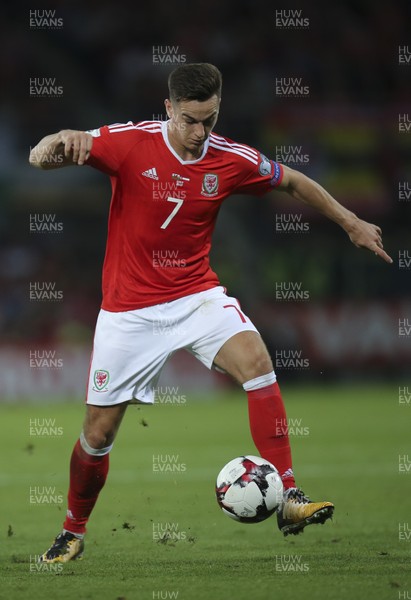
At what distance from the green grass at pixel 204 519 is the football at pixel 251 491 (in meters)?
0.29

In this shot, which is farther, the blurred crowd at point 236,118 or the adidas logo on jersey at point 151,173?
the blurred crowd at point 236,118

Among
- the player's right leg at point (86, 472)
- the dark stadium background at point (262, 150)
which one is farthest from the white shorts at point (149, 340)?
the dark stadium background at point (262, 150)

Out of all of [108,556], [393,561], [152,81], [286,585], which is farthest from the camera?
[152,81]

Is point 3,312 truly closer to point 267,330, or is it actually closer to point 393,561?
point 267,330

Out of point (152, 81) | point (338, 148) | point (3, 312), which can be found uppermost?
point (152, 81)

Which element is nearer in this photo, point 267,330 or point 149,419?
point 149,419

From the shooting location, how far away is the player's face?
5715 mm

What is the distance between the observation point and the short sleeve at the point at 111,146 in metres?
5.75

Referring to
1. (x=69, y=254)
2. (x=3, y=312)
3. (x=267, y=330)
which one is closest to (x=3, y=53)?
(x=69, y=254)

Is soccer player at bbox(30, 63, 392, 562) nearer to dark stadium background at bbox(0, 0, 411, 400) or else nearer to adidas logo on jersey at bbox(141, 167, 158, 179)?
adidas logo on jersey at bbox(141, 167, 158, 179)

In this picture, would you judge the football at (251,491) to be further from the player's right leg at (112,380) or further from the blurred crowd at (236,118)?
the blurred crowd at (236,118)

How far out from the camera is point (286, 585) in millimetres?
5066

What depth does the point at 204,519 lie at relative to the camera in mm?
7480

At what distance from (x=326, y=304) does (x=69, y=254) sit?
4.71 metres
